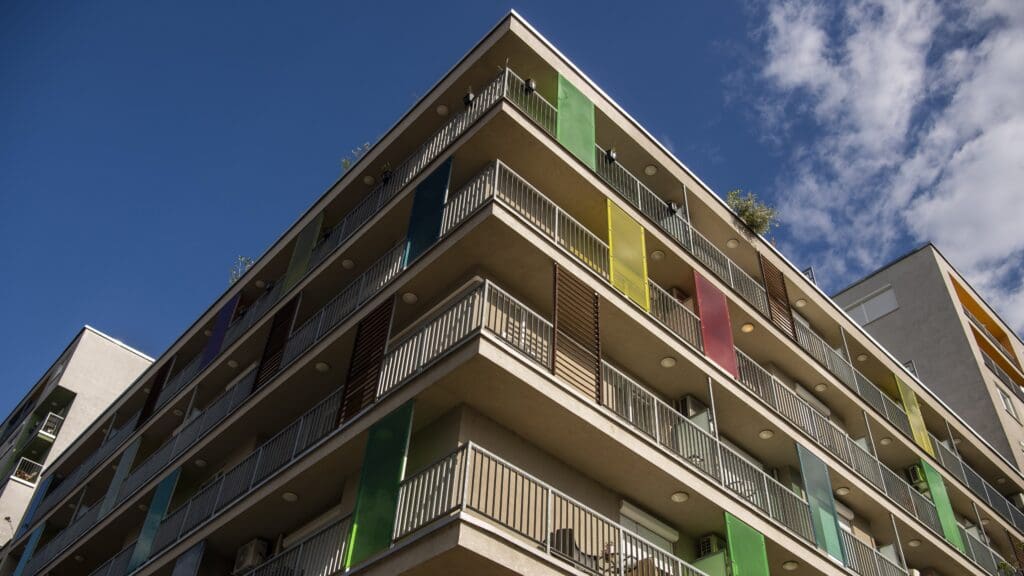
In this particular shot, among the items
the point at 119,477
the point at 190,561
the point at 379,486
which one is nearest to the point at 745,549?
the point at 379,486

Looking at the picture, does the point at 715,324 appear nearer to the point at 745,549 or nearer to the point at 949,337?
the point at 745,549

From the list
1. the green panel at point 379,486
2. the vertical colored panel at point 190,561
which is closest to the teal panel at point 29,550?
the vertical colored panel at point 190,561

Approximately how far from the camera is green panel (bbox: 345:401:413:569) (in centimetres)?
1260

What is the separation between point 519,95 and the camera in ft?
62.5

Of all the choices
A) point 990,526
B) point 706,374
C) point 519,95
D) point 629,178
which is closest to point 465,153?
point 519,95

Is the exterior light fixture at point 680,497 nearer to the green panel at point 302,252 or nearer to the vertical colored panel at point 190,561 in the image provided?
the vertical colored panel at point 190,561

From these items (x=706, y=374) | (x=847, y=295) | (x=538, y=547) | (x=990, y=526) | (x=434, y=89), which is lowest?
(x=538, y=547)

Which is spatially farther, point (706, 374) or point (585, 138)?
point (585, 138)

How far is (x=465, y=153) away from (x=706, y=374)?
6858 millimetres

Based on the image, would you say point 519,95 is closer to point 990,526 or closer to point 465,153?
point 465,153

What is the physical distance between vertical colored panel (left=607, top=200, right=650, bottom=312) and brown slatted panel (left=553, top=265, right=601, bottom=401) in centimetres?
128

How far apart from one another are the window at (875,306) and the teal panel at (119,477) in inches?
1200

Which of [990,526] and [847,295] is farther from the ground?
[847,295]

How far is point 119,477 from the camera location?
24.2 m
